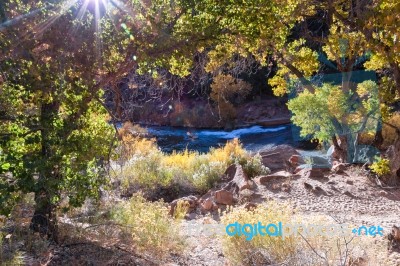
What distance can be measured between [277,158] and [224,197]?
3516 mm

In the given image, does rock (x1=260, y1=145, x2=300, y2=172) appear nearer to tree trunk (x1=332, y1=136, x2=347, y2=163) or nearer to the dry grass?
the dry grass

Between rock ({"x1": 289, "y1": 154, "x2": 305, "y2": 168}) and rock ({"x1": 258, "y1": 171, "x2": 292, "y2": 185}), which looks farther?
rock ({"x1": 289, "y1": 154, "x2": 305, "y2": 168})

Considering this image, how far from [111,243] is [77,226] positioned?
407mm

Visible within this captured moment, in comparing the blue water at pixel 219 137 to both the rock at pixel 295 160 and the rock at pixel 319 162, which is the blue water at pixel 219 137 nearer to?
the rock at pixel 295 160

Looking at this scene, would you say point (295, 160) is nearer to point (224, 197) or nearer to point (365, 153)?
point (365, 153)

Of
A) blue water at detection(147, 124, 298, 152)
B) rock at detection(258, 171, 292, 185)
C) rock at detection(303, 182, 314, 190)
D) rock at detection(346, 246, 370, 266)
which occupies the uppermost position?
rock at detection(346, 246, 370, 266)

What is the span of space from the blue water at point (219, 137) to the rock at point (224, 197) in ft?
24.8

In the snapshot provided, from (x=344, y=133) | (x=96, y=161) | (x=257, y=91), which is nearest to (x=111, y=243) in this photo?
(x=96, y=161)

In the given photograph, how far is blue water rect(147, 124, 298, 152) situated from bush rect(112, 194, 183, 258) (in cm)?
988

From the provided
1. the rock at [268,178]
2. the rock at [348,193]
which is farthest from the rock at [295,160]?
the rock at [348,193]

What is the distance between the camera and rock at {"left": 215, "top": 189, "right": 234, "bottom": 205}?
639cm

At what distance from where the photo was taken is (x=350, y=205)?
20.4 ft

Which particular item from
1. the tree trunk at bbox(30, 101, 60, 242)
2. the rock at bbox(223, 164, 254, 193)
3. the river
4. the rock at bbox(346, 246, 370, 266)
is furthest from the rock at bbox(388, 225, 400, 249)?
the river

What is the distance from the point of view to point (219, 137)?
55.5 ft
